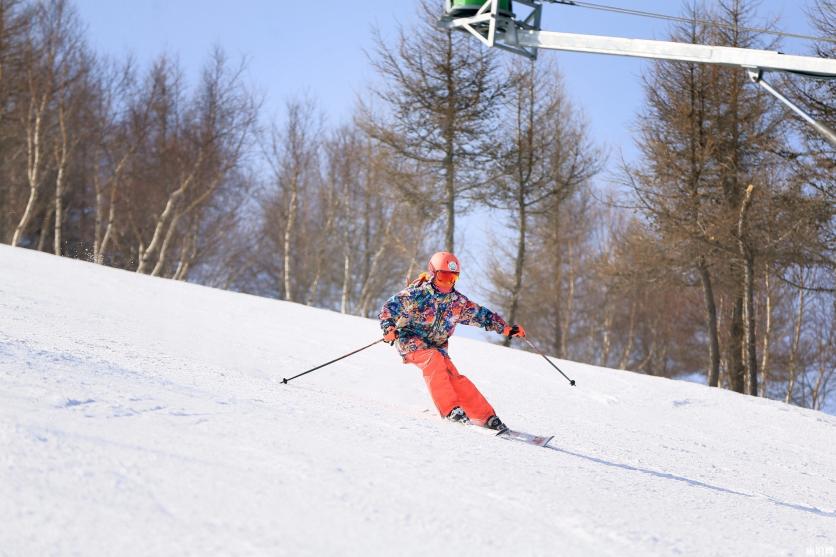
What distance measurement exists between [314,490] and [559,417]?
4939mm

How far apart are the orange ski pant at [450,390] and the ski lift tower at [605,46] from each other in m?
3.53

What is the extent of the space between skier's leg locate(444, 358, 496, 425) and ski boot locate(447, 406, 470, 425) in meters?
0.11

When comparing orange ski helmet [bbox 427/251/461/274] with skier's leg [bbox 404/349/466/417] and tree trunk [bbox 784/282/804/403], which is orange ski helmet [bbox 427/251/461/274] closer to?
skier's leg [bbox 404/349/466/417]

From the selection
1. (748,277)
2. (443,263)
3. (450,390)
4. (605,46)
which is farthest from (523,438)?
(748,277)

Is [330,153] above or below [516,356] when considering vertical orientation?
above

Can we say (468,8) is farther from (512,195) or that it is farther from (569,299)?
(569,299)

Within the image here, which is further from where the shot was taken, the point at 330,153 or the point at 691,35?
the point at 330,153

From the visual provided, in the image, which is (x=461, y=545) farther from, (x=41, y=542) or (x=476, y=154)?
(x=476, y=154)

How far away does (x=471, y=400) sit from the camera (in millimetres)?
6066

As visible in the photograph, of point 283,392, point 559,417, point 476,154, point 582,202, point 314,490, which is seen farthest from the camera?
point 582,202

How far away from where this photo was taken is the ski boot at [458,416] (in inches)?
231

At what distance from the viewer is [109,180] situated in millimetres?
27203

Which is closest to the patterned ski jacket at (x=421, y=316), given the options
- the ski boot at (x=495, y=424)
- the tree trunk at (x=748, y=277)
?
the ski boot at (x=495, y=424)

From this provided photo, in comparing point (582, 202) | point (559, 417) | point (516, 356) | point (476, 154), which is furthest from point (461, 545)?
point (582, 202)
